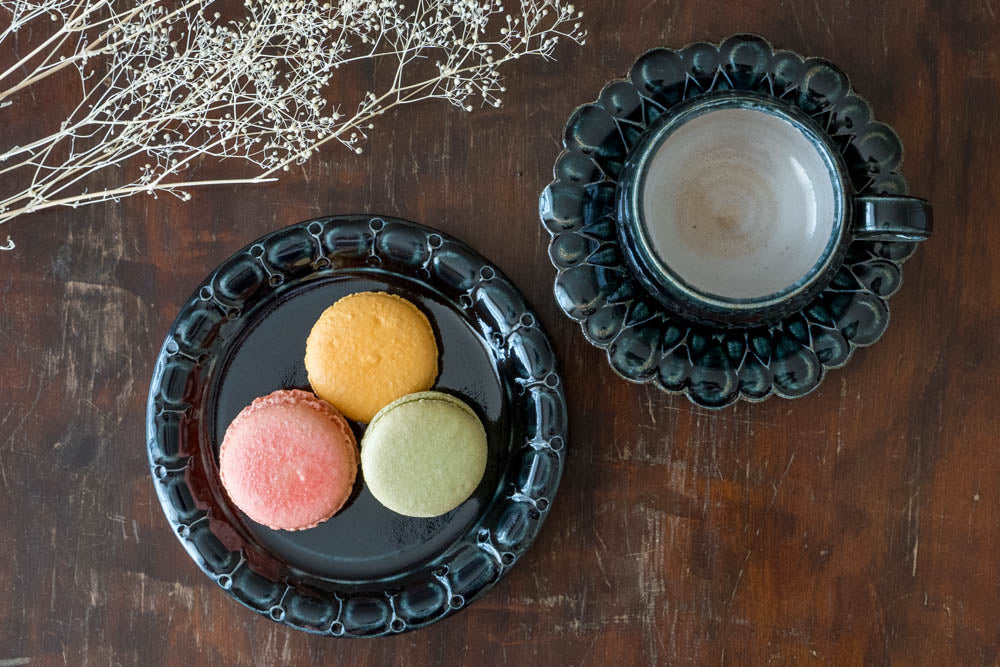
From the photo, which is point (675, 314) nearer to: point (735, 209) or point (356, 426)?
point (735, 209)

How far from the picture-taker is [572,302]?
2.21ft

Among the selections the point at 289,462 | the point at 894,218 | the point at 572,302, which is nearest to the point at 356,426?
the point at 289,462

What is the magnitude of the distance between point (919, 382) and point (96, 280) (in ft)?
2.99

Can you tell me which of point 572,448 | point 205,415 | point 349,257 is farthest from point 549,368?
point 205,415

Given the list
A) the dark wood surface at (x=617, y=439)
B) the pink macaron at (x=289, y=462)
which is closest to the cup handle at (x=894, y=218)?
the dark wood surface at (x=617, y=439)

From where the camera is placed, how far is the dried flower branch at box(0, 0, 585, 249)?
2.59 ft

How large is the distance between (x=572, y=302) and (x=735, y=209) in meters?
0.18

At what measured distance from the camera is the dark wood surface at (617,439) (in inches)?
31.6

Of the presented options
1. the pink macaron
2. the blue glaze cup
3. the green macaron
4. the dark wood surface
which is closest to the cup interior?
the blue glaze cup

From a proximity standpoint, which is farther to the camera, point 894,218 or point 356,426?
point 356,426

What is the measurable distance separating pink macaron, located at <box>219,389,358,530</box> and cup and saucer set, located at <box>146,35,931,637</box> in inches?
1.1

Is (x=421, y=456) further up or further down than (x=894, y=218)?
further down

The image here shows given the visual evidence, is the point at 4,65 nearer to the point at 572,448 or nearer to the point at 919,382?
the point at 572,448

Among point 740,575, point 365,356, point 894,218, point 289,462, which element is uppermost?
point 894,218
